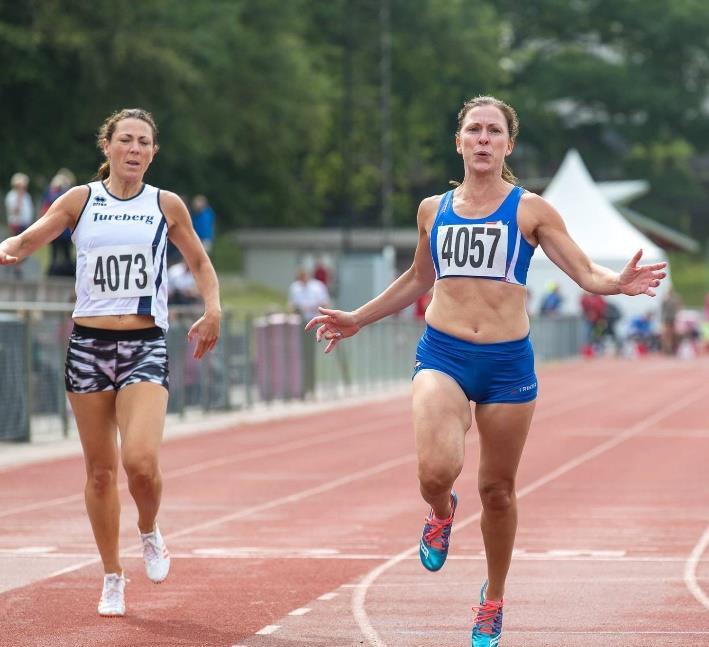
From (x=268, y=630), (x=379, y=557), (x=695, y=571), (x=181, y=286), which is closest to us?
(x=268, y=630)

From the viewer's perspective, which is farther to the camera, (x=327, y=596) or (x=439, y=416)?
(x=327, y=596)

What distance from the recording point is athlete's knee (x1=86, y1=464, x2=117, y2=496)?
8.09 m

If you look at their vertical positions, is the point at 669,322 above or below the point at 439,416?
below

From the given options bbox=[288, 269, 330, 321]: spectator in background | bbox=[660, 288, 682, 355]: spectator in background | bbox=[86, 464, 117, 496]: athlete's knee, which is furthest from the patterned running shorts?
bbox=[660, 288, 682, 355]: spectator in background

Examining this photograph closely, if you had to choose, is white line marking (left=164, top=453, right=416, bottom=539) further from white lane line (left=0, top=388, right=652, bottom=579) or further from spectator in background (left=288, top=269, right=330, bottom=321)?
spectator in background (left=288, top=269, right=330, bottom=321)

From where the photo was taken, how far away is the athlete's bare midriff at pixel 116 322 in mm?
8078

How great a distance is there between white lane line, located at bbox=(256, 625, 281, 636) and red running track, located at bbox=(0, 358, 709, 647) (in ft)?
0.04

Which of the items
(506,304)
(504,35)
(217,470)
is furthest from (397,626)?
(504,35)

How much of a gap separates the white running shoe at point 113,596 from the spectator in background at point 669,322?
4269 cm

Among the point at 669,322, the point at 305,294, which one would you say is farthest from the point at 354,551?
the point at 669,322

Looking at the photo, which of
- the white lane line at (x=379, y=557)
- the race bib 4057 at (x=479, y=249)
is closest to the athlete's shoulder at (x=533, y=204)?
the race bib 4057 at (x=479, y=249)

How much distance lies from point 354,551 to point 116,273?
333 centimetres

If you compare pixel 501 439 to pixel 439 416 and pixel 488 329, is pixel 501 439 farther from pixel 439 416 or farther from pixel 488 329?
pixel 488 329

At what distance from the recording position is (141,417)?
7938 millimetres
